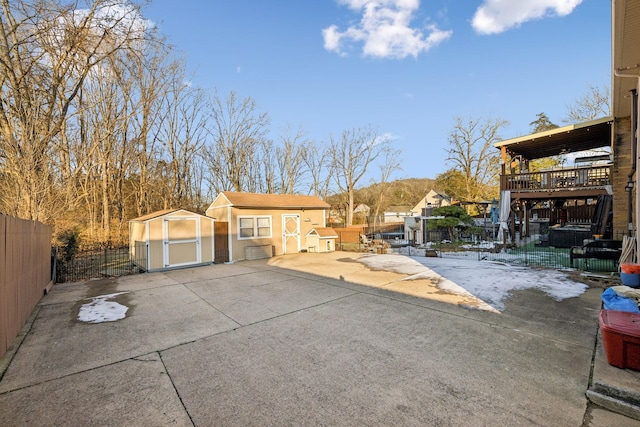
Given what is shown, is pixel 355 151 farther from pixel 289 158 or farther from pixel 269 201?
pixel 269 201

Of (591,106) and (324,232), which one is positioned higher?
(591,106)

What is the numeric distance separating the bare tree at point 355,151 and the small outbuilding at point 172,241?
18.7 meters

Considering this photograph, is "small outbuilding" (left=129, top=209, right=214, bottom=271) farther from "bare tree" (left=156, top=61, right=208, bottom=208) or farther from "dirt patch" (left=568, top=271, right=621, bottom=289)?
"dirt patch" (left=568, top=271, right=621, bottom=289)

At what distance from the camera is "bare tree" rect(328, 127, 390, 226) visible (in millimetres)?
28406

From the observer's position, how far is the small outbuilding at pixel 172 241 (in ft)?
32.0

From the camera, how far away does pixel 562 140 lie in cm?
1341

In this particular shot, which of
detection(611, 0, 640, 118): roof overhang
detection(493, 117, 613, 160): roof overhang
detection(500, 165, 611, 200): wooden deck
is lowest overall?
detection(500, 165, 611, 200): wooden deck

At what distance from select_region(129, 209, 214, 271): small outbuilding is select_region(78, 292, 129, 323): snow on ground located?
353cm

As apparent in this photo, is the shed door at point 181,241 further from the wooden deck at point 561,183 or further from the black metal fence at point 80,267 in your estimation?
the wooden deck at point 561,183

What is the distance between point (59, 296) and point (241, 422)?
7281 mm

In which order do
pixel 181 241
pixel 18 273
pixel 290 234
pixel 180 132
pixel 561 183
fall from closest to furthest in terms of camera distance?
pixel 18 273 → pixel 181 241 → pixel 561 183 → pixel 290 234 → pixel 180 132

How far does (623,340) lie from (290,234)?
12.1 meters

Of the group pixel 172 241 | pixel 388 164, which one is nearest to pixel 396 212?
pixel 388 164

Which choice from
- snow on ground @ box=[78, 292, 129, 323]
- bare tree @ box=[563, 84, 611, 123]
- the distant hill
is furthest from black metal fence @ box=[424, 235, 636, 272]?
the distant hill
